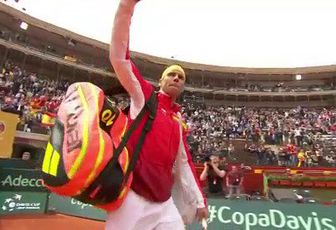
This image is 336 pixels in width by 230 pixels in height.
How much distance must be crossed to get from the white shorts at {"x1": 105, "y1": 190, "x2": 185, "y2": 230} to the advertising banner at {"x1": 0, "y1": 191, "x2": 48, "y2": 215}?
776 cm

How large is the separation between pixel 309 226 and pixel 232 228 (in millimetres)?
1317

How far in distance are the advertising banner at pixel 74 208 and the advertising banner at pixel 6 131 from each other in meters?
3.99

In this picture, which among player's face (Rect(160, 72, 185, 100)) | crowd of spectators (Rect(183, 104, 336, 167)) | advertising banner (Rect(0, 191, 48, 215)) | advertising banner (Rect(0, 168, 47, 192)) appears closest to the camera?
player's face (Rect(160, 72, 185, 100))

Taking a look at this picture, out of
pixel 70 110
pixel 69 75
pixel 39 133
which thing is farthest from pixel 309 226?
pixel 69 75

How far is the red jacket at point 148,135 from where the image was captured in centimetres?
178

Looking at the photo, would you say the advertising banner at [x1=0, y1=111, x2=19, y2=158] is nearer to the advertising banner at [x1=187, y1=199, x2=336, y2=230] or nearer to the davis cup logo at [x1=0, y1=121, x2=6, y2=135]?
the davis cup logo at [x1=0, y1=121, x2=6, y2=135]

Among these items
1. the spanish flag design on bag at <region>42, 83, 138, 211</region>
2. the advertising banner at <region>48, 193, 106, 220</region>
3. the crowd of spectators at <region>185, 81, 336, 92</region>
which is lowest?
the advertising banner at <region>48, 193, 106, 220</region>

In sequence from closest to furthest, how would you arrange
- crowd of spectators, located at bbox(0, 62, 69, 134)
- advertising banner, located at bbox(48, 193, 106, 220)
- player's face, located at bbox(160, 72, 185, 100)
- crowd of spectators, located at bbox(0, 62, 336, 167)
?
player's face, located at bbox(160, 72, 185, 100), advertising banner, located at bbox(48, 193, 106, 220), crowd of spectators, located at bbox(0, 62, 69, 134), crowd of spectators, located at bbox(0, 62, 336, 167)

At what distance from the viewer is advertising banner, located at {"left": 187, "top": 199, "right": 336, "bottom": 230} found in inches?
211

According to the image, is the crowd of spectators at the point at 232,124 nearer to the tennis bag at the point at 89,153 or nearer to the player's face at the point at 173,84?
the player's face at the point at 173,84

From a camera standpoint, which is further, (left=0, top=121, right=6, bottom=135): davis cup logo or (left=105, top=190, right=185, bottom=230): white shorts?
(left=0, top=121, right=6, bottom=135): davis cup logo

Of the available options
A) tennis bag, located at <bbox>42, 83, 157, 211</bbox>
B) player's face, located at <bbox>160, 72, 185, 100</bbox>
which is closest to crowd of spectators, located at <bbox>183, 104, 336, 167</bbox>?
player's face, located at <bbox>160, 72, 185, 100</bbox>

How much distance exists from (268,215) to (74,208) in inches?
215

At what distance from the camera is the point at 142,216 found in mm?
1903
